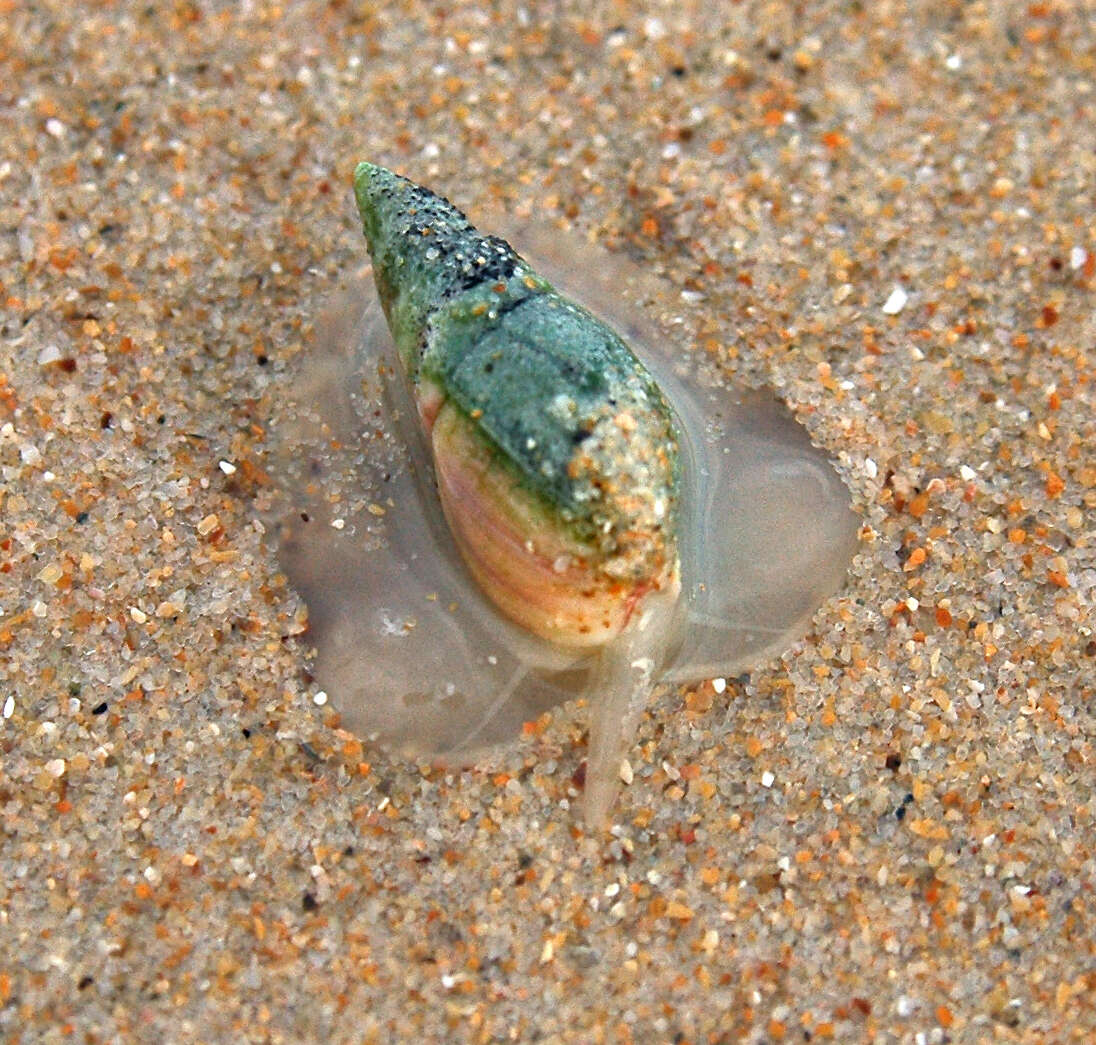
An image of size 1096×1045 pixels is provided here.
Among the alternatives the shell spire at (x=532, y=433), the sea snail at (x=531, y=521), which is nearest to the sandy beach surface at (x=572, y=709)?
the sea snail at (x=531, y=521)

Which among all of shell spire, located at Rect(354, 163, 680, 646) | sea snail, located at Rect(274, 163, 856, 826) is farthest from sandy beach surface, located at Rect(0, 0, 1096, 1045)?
shell spire, located at Rect(354, 163, 680, 646)

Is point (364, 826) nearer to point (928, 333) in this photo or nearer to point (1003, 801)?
point (1003, 801)

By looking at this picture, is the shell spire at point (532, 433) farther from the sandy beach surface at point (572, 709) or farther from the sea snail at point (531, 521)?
the sandy beach surface at point (572, 709)

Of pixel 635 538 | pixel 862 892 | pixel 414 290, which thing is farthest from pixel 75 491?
pixel 862 892

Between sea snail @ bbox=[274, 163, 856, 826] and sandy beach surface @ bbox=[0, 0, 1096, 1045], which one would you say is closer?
sea snail @ bbox=[274, 163, 856, 826]

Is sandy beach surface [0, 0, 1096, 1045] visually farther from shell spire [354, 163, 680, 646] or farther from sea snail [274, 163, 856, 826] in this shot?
shell spire [354, 163, 680, 646]

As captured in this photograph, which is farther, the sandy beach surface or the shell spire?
the sandy beach surface

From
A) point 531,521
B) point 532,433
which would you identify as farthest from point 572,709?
point 532,433
